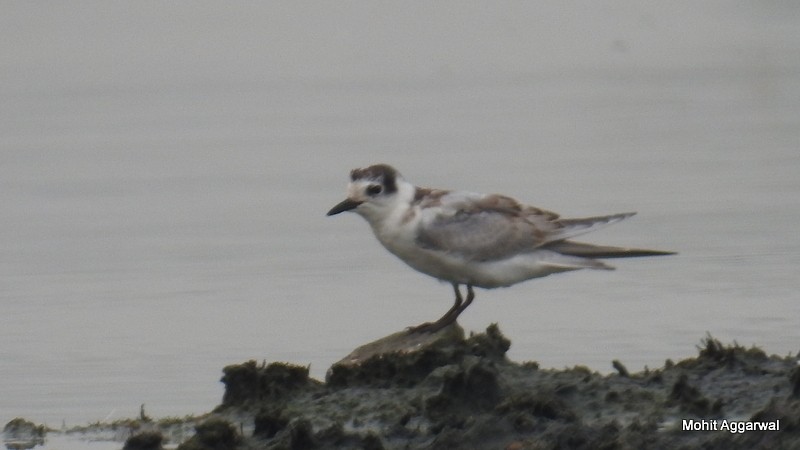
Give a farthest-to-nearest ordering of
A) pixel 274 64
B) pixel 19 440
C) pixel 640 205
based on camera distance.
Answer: pixel 274 64, pixel 640 205, pixel 19 440

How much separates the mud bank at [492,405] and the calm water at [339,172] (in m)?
1.64

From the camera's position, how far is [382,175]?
9625 millimetres

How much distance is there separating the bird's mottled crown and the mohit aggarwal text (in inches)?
108

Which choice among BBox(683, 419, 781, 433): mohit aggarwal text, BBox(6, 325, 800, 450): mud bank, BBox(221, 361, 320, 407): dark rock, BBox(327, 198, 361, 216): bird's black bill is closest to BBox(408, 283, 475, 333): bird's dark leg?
BBox(327, 198, 361, 216): bird's black bill

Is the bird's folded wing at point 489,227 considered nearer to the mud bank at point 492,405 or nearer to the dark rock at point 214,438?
the mud bank at point 492,405

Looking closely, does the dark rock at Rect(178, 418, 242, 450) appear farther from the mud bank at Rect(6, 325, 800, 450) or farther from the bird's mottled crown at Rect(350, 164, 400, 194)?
the bird's mottled crown at Rect(350, 164, 400, 194)

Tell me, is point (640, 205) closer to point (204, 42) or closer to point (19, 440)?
point (19, 440)

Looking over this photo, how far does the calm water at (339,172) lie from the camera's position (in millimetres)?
11008

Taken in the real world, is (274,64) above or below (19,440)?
above

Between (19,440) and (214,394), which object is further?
(214,394)

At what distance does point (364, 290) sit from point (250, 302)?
70 centimetres

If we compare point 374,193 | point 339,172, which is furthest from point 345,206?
point 339,172

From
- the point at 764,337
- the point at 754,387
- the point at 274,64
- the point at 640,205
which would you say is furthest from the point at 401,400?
the point at 274,64

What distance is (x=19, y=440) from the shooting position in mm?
8914
